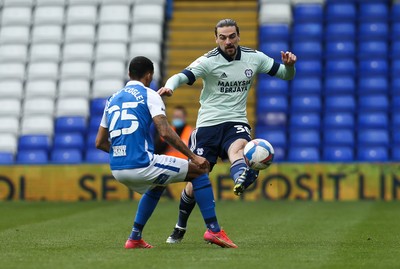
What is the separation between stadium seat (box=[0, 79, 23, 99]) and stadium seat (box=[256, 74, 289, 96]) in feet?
17.2

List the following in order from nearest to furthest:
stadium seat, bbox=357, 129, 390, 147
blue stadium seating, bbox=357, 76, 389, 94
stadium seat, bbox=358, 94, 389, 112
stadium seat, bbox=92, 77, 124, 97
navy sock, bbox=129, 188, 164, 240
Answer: navy sock, bbox=129, 188, 164, 240 → stadium seat, bbox=357, 129, 390, 147 → stadium seat, bbox=358, 94, 389, 112 → blue stadium seating, bbox=357, 76, 389, 94 → stadium seat, bbox=92, 77, 124, 97

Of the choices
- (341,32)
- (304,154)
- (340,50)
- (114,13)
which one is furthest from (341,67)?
(114,13)

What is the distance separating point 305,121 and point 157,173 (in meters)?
11.8

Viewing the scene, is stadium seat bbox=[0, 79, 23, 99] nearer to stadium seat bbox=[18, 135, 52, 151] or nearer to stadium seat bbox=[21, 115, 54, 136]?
stadium seat bbox=[21, 115, 54, 136]

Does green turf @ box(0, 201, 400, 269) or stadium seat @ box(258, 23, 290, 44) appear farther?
stadium seat @ box(258, 23, 290, 44)

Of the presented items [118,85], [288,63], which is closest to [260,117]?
[118,85]

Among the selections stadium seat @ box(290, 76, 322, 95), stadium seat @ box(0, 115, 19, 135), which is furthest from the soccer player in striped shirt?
stadium seat @ box(0, 115, 19, 135)

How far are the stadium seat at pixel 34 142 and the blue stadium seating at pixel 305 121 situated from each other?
5106 millimetres

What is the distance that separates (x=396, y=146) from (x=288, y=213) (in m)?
5.64

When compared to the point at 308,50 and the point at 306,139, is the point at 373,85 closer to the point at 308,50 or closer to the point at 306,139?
the point at 308,50

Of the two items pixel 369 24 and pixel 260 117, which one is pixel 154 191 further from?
pixel 369 24

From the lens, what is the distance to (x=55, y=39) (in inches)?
887

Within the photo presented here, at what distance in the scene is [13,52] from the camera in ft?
73.9

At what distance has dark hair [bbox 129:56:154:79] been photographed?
29.1 feet
